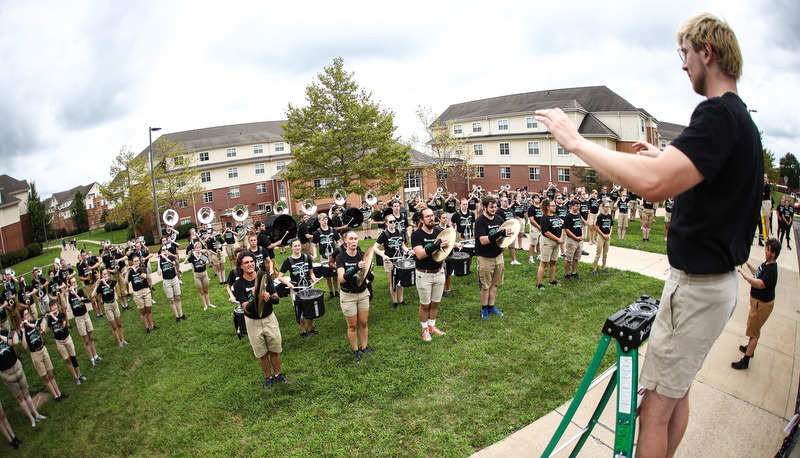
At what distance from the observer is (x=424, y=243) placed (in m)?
8.25

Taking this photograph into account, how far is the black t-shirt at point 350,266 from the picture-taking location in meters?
7.25

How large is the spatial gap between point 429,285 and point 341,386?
2538mm

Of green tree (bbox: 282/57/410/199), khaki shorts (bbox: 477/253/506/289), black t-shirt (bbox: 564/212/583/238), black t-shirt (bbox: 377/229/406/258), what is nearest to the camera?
khaki shorts (bbox: 477/253/506/289)

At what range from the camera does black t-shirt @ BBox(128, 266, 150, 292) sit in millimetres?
10523

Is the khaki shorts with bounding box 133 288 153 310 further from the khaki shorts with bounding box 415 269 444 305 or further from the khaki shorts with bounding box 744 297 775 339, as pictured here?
the khaki shorts with bounding box 744 297 775 339

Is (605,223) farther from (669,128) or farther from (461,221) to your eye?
(669,128)

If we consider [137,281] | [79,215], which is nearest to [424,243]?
[137,281]

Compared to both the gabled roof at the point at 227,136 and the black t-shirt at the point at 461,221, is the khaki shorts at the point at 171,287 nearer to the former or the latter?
the black t-shirt at the point at 461,221

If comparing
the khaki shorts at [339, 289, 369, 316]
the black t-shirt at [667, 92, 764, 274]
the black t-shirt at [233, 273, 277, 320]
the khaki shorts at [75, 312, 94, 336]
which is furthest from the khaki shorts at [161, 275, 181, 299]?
the black t-shirt at [667, 92, 764, 274]

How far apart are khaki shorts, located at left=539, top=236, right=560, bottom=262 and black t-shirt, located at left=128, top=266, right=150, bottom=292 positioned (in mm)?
10754

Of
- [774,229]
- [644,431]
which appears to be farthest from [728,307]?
[774,229]

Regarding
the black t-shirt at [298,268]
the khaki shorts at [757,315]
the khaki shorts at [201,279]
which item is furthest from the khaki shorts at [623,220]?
the khaki shorts at [201,279]

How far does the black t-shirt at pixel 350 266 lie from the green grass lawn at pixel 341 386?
1333mm

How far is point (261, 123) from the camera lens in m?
53.9
